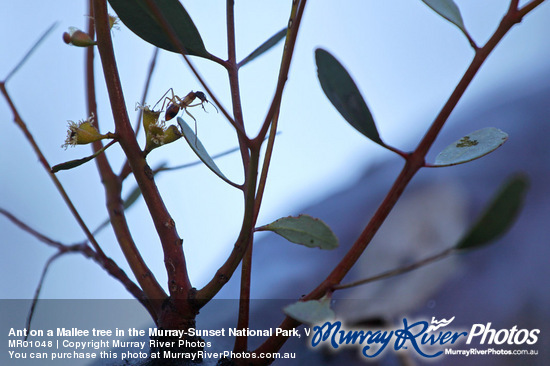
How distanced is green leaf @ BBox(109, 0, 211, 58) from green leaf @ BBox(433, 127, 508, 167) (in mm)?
150

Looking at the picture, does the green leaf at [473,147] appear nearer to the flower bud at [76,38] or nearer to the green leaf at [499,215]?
the green leaf at [499,215]

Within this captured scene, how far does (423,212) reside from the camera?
76cm

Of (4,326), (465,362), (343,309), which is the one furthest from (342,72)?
(4,326)

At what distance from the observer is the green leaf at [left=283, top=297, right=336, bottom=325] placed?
0.23 m

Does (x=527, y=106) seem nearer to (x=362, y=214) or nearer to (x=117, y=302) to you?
(x=362, y=214)

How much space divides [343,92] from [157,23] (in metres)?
0.10

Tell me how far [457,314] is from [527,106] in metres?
0.49

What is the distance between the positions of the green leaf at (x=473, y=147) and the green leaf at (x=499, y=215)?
0.05 metres

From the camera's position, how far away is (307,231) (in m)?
0.27

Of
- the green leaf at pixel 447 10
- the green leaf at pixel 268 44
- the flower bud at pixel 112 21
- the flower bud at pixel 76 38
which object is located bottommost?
the green leaf at pixel 447 10

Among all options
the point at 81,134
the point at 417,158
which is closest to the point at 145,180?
the point at 81,134

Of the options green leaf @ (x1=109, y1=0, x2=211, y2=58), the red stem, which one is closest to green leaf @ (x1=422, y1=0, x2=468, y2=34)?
the red stem

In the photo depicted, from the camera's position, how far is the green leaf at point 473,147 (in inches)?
10.6

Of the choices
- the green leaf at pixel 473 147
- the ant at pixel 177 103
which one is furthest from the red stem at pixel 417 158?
→ the ant at pixel 177 103
